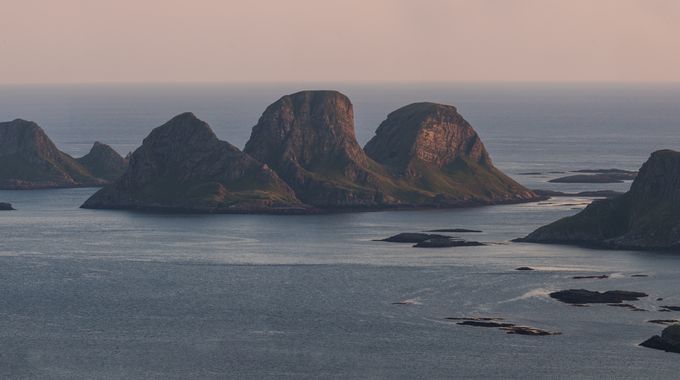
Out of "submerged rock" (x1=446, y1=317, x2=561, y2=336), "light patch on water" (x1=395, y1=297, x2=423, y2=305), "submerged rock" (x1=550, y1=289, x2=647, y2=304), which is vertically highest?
"submerged rock" (x1=550, y1=289, x2=647, y2=304)

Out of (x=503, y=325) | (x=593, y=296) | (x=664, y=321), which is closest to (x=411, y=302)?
(x=503, y=325)

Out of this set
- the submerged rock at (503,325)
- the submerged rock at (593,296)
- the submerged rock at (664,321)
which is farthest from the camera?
the submerged rock at (593,296)

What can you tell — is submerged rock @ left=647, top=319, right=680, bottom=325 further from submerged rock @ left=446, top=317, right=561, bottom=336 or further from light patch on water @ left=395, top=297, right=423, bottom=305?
light patch on water @ left=395, top=297, right=423, bottom=305

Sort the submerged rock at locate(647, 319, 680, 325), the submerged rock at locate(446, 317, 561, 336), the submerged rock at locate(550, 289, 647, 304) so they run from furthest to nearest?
the submerged rock at locate(550, 289, 647, 304) → the submerged rock at locate(647, 319, 680, 325) → the submerged rock at locate(446, 317, 561, 336)

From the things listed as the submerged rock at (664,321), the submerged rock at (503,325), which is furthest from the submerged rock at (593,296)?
the submerged rock at (503,325)

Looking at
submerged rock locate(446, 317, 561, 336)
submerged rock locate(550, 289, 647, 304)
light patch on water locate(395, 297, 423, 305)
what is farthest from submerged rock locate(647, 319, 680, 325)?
light patch on water locate(395, 297, 423, 305)

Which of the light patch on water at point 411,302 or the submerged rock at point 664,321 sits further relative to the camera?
the light patch on water at point 411,302

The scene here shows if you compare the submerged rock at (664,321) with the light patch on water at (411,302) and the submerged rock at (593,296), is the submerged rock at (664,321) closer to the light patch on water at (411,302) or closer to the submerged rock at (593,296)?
the submerged rock at (593,296)

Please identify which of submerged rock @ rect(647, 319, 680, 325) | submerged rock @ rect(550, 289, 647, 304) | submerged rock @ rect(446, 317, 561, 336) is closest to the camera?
submerged rock @ rect(446, 317, 561, 336)

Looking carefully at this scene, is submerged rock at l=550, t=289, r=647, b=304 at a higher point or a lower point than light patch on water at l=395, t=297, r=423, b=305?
higher

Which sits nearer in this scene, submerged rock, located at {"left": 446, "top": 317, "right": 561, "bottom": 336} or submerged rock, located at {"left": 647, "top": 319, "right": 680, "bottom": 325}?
submerged rock, located at {"left": 446, "top": 317, "right": 561, "bottom": 336}
